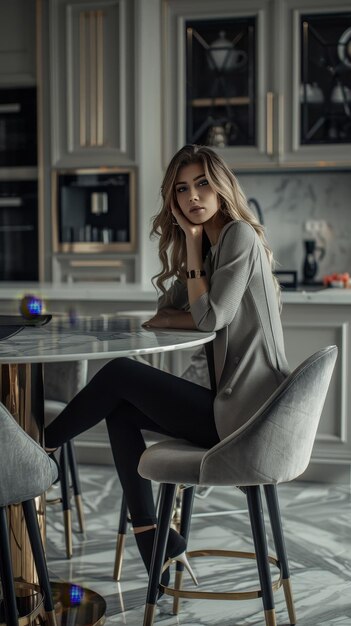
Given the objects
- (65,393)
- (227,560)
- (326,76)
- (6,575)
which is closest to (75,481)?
(65,393)

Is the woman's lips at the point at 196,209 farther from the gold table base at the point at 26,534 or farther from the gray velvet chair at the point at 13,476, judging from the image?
the gray velvet chair at the point at 13,476

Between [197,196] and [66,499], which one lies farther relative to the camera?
[66,499]

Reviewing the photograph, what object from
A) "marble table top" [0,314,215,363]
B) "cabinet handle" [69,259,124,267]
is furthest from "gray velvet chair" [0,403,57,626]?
"cabinet handle" [69,259,124,267]

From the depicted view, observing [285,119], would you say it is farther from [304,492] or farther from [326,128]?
[304,492]

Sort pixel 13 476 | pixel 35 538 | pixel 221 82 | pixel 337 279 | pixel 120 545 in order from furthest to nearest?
pixel 221 82 → pixel 337 279 → pixel 120 545 → pixel 35 538 → pixel 13 476

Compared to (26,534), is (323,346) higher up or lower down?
higher up

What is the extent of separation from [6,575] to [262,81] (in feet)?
9.77

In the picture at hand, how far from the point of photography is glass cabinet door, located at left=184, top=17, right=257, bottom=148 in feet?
13.3

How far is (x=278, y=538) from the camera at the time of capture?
203 centimetres

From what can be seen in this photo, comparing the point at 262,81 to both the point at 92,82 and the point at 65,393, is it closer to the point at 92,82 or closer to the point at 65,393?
the point at 92,82

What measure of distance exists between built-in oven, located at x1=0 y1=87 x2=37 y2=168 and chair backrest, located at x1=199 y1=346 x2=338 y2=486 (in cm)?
291

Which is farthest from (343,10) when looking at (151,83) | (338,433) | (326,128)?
(338,433)

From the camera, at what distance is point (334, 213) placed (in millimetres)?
4371

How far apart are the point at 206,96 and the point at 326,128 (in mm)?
621
